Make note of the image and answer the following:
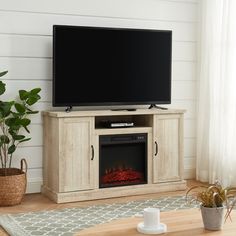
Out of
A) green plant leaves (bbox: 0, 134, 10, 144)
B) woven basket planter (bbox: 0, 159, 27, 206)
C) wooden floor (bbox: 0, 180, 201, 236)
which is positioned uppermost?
green plant leaves (bbox: 0, 134, 10, 144)

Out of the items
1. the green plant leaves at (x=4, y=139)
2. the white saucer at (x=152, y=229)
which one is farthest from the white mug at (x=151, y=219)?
the green plant leaves at (x=4, y=139)

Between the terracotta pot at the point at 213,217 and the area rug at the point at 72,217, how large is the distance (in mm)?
1302

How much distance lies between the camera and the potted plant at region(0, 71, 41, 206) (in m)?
4.38

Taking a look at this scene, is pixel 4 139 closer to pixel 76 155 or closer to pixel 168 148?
pixel 76 155

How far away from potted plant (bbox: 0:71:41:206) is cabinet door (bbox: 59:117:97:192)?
1.10 feet

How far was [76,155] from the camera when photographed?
4590 millimetres

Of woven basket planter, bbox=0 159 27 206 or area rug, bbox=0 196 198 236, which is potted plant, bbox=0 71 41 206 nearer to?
woven basket planter, bbox=0 159 27 206

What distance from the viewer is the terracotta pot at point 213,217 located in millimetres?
2529

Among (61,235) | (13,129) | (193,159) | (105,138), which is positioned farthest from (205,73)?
(61,235)

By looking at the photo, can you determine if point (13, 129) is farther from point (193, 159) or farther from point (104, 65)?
point (193, 159)

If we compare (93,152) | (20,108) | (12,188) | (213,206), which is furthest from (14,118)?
(213,206)

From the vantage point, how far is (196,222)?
2.67 meters

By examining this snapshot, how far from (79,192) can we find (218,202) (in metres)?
2.20

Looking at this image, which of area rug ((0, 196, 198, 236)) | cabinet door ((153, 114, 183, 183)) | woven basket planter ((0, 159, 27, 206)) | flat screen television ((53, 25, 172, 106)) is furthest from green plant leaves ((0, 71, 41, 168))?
cabinet door ((153, 114, 183, 183))
